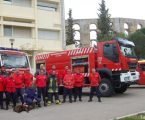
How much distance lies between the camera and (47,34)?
4431cm

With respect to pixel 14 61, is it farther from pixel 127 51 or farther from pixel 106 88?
pixel 127 51

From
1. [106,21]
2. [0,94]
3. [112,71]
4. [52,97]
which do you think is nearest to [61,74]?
[112,71]

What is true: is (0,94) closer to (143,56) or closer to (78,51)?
(78,51)

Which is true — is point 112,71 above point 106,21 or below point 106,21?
below

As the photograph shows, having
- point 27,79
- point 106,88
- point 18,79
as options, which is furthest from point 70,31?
point 18,79

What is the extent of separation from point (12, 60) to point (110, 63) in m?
5.35

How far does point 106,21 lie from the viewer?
225 feet

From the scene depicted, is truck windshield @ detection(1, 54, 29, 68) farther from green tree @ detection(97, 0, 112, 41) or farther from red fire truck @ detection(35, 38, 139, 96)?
green tree @ detection(97, 0, 112, 41)

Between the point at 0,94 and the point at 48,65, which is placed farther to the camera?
the point at 48,65

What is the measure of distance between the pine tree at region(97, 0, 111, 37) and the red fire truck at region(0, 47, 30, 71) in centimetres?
4665

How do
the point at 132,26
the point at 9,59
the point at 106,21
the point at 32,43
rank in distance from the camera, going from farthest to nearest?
1. the point at 132,26
2. the point at 106,21
3. the point at 32,43
4. the point at 9,59

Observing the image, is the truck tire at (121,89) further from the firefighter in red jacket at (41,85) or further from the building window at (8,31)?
the building window at (8,31)

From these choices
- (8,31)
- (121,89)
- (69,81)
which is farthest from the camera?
(8,31)

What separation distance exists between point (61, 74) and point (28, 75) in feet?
17.0
